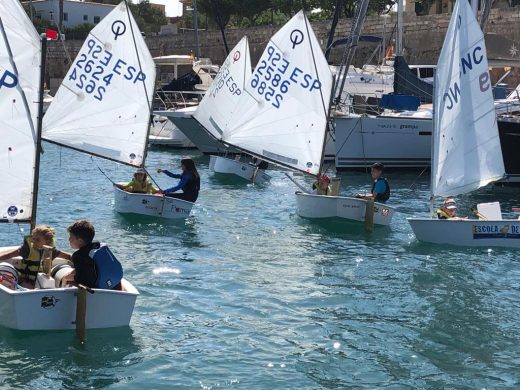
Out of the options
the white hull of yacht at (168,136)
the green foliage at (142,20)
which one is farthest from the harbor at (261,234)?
the green foliage at (142,20)

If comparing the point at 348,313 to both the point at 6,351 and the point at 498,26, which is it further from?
the point at 498,26

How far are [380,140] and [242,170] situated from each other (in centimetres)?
619

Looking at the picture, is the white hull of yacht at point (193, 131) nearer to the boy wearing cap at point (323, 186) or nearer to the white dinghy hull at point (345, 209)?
the boy wearing cap at point (323, 186)

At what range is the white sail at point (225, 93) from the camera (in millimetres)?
35844

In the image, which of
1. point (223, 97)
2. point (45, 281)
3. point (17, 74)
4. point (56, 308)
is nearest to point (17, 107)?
point (17, 74)

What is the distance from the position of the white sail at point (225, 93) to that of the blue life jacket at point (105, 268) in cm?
2270

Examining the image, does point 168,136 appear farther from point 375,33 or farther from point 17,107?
point 17,107

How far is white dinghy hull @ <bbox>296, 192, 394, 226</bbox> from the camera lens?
22.8m

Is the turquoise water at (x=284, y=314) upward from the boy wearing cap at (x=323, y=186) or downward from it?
downward

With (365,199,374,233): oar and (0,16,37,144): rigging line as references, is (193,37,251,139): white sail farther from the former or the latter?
(0,16,37,144): rigging line

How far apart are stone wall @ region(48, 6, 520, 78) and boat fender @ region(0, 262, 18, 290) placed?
4803cm

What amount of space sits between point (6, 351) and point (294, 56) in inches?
595

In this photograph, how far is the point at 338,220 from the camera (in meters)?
23.2

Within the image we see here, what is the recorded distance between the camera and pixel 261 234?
871 inches
